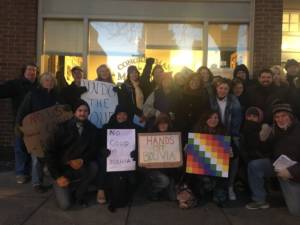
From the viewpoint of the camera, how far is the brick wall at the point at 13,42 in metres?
8.17

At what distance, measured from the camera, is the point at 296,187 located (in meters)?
5.66

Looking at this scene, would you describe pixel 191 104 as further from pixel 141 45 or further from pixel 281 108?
pixel 141 45

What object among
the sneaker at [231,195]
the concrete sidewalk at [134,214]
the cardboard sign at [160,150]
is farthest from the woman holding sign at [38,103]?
the sneaker at [231,195]

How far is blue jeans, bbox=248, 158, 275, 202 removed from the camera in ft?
19.4

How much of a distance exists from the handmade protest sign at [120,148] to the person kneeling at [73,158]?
0.76 feet

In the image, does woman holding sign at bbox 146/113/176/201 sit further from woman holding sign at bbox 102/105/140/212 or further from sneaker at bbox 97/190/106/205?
sneaker at bbox 97/190/106/205

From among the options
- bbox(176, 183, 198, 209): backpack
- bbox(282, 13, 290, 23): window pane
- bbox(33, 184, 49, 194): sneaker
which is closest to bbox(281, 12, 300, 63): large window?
bbox(282, 13, 290, 23): window pane

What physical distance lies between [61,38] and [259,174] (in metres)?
4.62

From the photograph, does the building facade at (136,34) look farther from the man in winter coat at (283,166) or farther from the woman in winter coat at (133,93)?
the man in winter coat at (283,166)

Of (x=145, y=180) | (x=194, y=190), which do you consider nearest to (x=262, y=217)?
(x=194, y=190)

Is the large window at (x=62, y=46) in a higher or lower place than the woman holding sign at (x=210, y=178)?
higher

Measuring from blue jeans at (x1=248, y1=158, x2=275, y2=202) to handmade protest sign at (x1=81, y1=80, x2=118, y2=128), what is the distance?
2401 millimetres

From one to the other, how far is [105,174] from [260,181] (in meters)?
2.07

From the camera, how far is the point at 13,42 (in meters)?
8.23
